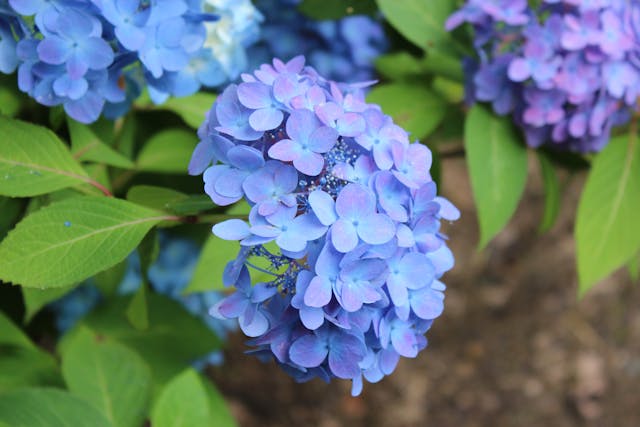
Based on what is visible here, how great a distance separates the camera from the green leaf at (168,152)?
122cm

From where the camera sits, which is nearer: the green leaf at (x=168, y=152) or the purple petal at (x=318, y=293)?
the purple petal at (x=318, y=293)

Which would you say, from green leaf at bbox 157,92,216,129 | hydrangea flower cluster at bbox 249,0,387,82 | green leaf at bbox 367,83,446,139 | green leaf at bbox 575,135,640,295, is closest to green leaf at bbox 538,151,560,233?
green leaf at bbox 575,135,640,295

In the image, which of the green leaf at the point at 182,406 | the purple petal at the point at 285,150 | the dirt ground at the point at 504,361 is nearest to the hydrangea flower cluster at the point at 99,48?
the purple petal at the point at 285,150

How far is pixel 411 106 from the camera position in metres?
1.28

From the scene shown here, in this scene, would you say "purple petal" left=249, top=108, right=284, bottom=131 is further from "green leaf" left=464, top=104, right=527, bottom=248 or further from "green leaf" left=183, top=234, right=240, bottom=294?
"green leaf" left=464, top=104, right=527, bottom=248

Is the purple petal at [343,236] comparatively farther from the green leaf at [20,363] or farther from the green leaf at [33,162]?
the green leaf at [20,363]

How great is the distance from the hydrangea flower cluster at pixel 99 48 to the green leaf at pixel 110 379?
382 mm

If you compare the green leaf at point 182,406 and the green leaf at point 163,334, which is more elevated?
the green leaf at point 182,406

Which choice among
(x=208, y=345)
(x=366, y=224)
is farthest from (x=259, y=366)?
(x=366, y=224)

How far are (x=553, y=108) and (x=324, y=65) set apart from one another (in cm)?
50

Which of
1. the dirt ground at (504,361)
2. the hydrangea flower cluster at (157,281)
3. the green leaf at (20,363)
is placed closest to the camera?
the green leaf at (20,363)

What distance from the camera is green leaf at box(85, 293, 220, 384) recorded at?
1347mm

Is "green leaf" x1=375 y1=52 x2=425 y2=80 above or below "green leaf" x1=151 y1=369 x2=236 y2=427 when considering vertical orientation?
above

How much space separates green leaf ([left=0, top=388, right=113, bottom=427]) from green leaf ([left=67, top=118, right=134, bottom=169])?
0.31 metres
